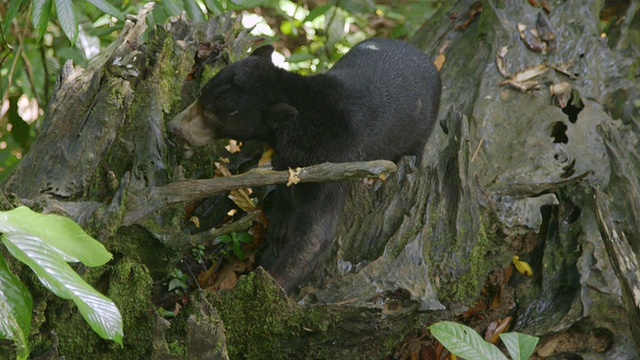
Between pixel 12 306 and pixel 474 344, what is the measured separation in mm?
1667

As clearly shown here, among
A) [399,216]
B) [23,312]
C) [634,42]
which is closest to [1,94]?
[399,216]

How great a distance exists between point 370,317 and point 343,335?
20cm

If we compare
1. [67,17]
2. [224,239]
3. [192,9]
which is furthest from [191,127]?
[67,17]

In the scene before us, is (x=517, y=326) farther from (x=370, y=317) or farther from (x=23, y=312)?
(x=23, y=312)

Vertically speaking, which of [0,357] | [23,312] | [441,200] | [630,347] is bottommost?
[630,347]

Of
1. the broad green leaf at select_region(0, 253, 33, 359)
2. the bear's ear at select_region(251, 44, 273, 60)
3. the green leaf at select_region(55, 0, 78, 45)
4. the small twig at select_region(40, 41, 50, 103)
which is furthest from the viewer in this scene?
the small twig at select_region(40, 41, 50, 103)

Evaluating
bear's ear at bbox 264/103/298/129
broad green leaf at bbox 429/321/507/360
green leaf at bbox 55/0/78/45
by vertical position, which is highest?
green leaf at bbox 55/0/78/45

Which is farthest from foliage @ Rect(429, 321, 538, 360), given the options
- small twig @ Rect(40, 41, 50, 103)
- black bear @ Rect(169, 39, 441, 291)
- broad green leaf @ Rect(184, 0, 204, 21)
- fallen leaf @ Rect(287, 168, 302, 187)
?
small twig @ Rect(40, 41, 50, 103)

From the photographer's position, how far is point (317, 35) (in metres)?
7.44

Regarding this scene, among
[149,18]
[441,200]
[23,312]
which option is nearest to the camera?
[23,312]

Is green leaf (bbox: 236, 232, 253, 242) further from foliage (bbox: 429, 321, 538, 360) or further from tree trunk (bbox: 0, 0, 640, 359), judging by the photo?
foliage (bbox: 429, 321, 538, 360)

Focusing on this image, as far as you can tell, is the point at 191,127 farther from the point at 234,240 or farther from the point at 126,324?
the point at 126,324

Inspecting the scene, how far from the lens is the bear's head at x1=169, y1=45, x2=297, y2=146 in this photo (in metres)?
4.09

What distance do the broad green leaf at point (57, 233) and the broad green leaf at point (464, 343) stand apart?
4.49 feet
